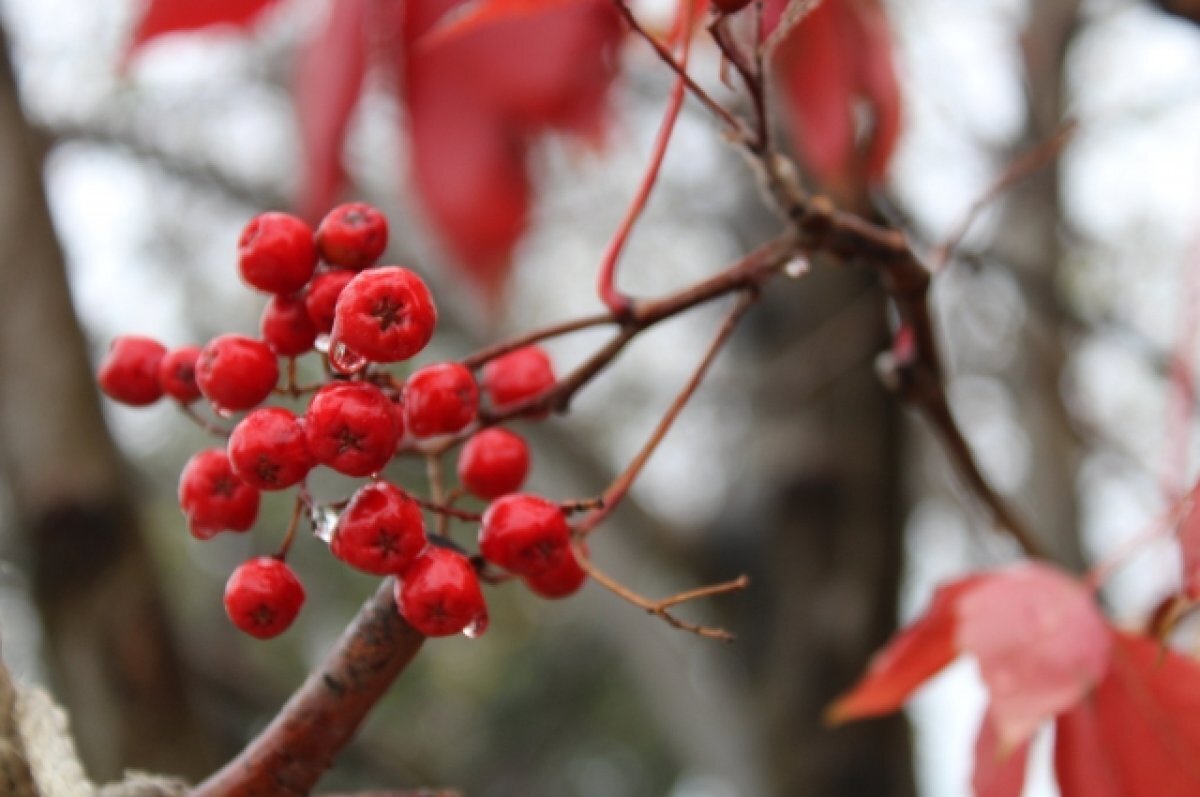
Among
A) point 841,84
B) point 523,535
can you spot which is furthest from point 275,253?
point 841,84

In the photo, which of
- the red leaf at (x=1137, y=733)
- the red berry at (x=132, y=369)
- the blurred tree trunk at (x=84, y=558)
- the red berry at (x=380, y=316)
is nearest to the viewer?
the red berry at (x=380, y=316)

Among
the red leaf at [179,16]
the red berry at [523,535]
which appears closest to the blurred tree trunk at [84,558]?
the red leaf at [179,16]

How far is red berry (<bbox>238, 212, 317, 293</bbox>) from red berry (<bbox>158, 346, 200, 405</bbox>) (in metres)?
0.06

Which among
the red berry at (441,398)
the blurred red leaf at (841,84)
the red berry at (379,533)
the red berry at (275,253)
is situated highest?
the red berry at (275,253)

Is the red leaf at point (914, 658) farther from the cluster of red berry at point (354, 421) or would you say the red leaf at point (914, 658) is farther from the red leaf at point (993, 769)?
the cluster of red berry at point (354, 421)

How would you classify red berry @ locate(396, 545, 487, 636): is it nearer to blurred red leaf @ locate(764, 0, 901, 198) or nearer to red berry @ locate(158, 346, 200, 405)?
red berry @ locate(158, 346, 200, 405)

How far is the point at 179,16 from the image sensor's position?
2.53 feet

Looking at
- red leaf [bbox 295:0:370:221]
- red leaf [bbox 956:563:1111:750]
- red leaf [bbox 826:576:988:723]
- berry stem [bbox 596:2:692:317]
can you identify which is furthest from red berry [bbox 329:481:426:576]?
red leaf [bbox 295:0:370:221]

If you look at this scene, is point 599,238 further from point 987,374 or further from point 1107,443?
point 1107,443

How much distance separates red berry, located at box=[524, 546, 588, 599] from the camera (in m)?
0.39

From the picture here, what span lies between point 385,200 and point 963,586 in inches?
50.4

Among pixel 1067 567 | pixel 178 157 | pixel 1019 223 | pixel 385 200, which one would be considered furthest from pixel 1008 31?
pixel 178 157

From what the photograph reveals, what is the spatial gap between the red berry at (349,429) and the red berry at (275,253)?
6 cm

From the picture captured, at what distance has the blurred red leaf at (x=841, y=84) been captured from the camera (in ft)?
2.86
